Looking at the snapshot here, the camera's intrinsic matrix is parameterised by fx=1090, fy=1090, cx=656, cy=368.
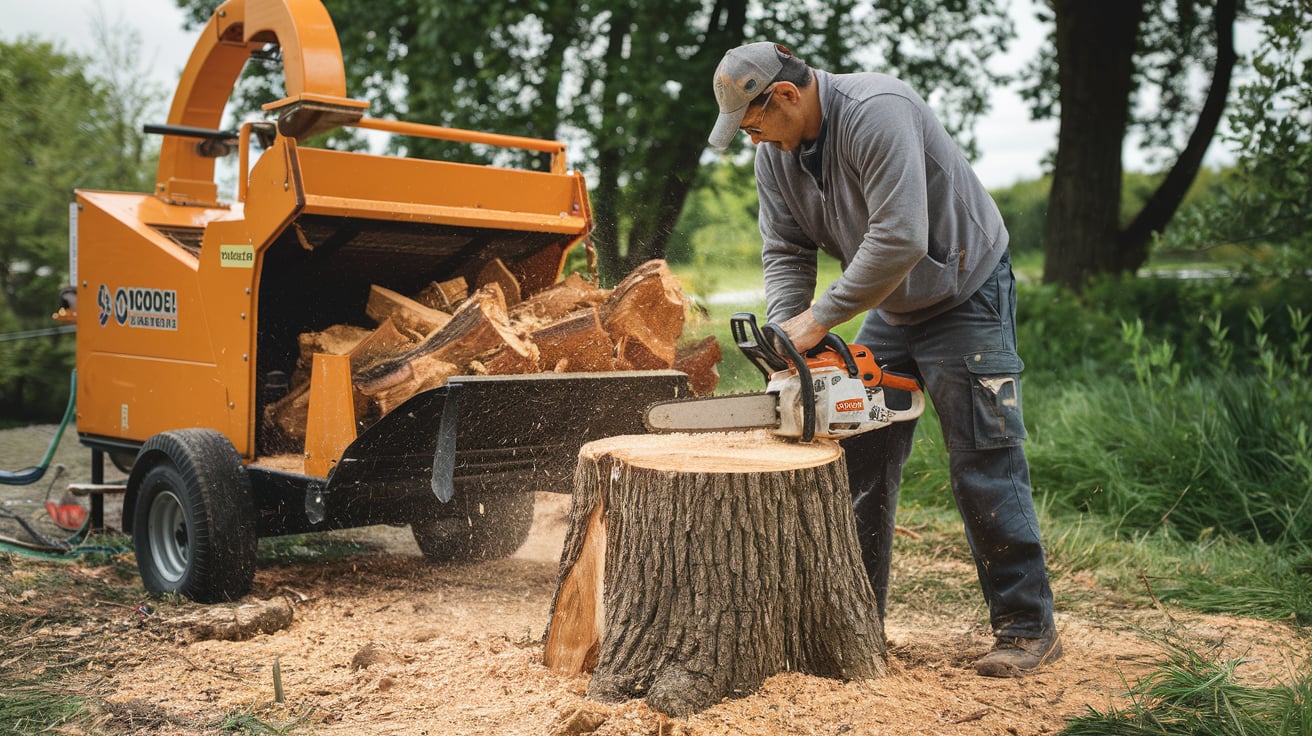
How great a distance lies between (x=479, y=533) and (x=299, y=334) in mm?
1316

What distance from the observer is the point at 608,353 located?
4.23 meters

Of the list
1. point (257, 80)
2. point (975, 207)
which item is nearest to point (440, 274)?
point (975, 207)

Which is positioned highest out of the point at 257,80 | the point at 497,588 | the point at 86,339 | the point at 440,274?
the point at 257,80

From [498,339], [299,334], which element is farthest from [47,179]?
[498,339]

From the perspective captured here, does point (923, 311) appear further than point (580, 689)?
Yes

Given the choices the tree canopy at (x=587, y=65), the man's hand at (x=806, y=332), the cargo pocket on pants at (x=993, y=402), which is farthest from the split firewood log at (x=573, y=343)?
the tree canopy at (x=587, y=65)

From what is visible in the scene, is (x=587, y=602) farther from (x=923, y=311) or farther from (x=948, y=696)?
(x=923, y=311)

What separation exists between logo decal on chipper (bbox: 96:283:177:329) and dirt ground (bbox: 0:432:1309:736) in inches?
43.2

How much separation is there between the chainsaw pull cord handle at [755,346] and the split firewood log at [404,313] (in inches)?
57.9

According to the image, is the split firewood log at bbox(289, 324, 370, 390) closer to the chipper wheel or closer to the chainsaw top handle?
the chipper wheel

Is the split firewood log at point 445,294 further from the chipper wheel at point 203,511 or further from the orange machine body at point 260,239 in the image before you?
the chipper wheel at point 203,511

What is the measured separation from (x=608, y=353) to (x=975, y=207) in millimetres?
1542

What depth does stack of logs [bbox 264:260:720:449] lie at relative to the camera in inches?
159

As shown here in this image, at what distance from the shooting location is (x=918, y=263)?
10.5 feet
